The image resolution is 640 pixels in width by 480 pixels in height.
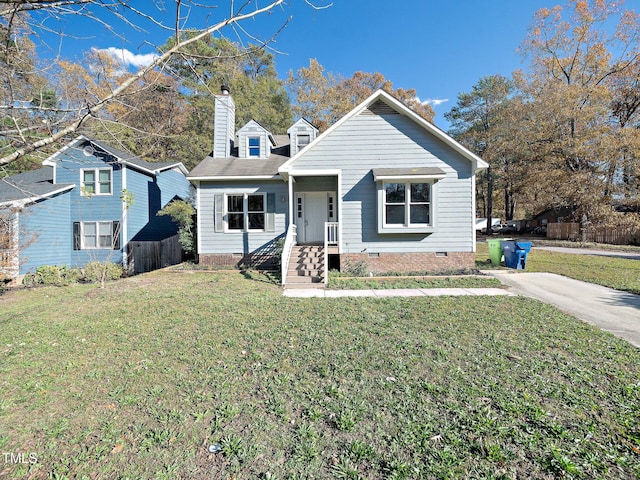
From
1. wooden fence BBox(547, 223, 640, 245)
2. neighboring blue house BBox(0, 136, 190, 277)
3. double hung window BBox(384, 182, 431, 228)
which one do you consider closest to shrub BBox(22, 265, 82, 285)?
neighboring blue house BBox(0, 136, 190, 277)

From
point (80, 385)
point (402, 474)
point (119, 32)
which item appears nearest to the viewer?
point (402, 474)

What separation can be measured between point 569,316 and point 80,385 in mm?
8037

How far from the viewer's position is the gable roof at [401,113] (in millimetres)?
9891

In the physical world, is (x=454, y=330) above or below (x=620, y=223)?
below

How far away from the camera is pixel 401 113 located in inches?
401

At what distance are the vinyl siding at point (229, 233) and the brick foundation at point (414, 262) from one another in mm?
3636

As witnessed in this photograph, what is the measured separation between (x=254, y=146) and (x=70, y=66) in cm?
993

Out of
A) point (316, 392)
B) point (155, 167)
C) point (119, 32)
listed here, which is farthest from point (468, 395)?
point (155, 167)

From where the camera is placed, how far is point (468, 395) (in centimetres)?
296

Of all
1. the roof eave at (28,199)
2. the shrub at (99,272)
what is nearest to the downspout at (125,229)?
the shrub at (99,272)

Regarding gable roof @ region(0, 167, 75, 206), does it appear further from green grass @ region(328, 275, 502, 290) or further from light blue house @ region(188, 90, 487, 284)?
green grass @ region(328, 275, 502, 290)

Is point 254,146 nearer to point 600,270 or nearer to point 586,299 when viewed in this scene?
point 586,299

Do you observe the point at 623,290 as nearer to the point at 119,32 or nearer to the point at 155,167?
the point at 119,32

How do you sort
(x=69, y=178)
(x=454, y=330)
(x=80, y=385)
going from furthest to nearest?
(x=69, y=178)
(x=454, y=330)
(x=80, y=385)
